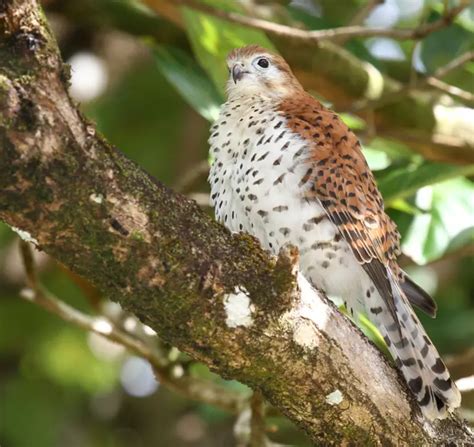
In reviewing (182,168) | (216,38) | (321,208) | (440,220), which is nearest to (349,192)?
(321,208)

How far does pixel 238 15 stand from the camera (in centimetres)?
463

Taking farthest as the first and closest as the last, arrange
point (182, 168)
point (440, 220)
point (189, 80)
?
1. point (182, 168)
2. point (189, 80)
3. point (440, 220)

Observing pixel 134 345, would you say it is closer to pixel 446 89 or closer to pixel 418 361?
pixel 418 361

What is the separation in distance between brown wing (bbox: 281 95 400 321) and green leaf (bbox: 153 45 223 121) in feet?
2.59

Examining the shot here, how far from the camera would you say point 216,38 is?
16.3ft

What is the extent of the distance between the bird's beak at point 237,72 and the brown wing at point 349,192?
57 centimetres

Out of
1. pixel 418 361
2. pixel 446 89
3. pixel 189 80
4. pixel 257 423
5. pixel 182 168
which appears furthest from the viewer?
pixel 182 168

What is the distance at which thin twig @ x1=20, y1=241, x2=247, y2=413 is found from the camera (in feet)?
14.6

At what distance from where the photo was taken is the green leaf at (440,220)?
461cm

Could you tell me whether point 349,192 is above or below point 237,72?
below

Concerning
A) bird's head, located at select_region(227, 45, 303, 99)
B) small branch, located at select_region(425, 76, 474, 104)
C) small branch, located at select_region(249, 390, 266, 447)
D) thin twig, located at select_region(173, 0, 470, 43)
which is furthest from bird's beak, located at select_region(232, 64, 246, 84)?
Answer: small branch, located at select_region(249, 390, 266, 447)

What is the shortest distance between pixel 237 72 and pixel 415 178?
3.25 feet

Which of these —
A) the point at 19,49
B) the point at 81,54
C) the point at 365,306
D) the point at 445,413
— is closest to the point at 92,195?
the point at 19,49

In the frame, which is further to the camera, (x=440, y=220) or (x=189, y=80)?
(x=189, y=80)
